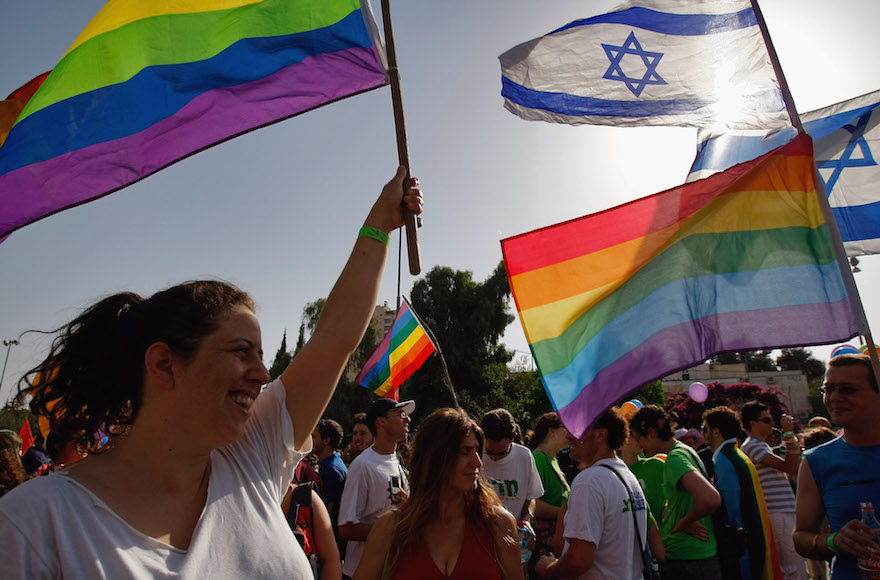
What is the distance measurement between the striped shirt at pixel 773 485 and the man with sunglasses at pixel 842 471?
282 centimetres

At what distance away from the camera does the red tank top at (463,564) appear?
2.71 meters

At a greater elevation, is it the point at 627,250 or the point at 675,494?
the point at 627,250

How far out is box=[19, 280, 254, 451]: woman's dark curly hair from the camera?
167cm

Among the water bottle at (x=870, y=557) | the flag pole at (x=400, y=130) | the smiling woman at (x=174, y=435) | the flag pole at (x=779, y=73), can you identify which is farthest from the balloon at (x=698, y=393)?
the smiling woman at (x=174, y=435)

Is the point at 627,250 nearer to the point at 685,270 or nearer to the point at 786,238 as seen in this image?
the point at 685,270

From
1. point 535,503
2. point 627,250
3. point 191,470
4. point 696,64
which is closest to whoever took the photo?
point 191,470

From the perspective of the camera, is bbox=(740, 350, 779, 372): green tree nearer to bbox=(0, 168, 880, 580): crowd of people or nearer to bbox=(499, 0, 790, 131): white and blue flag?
bbox=(0, 168, 880, 580): crowd of people

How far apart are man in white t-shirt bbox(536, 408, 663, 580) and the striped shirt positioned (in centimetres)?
283

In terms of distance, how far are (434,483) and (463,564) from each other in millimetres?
472

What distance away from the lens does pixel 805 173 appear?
336 cm

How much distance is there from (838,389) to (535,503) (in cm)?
329

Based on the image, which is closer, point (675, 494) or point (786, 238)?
point (786, 238)

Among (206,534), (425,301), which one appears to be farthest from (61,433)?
(425,301)

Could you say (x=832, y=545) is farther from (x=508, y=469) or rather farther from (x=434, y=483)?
(x=508, y=469)
